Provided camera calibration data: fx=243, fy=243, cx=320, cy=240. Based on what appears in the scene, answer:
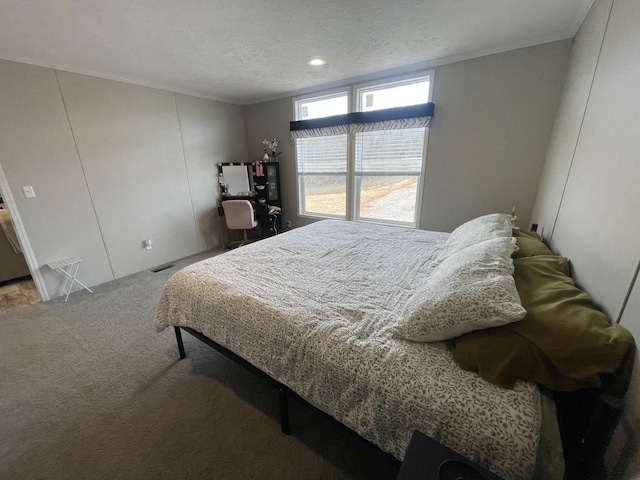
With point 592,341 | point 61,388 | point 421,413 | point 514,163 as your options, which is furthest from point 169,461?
point 514,163

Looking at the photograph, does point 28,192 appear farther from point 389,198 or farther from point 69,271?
point 389,198

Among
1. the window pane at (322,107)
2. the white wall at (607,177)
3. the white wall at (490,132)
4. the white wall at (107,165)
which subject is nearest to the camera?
the white wall at (607,177)

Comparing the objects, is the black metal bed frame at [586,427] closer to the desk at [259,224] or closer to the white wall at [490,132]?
the white wall at [490,132]

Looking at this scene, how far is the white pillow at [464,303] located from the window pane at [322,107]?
3190 mm

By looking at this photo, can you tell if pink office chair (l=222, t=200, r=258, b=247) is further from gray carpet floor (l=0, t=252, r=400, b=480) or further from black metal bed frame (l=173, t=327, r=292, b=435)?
black metal bed frame (l=173, t=327, r=292, b=435)

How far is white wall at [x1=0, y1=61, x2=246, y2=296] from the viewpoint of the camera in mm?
2527

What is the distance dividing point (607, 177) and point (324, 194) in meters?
3.36

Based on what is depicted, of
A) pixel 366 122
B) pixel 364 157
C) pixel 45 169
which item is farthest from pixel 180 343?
pixel 366 122

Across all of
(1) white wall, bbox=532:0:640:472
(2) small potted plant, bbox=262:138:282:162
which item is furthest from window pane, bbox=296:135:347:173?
(1) white wall, bbox=532:0:640:472

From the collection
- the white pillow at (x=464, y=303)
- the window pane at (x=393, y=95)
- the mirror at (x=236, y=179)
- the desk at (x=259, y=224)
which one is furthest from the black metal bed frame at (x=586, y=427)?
the mirror at (x=236, y=179)

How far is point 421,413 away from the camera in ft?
2.76

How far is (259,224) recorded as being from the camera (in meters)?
4.71

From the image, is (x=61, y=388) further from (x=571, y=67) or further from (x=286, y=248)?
(x=571, y=67)

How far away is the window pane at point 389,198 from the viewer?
343 centimetres
